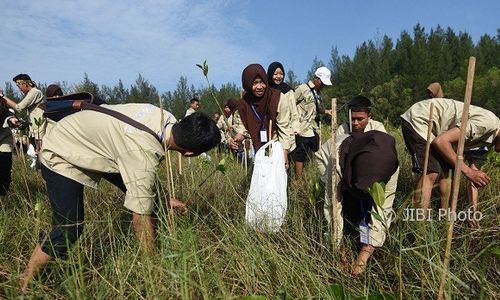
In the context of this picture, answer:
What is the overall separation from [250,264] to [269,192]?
2.54 feet

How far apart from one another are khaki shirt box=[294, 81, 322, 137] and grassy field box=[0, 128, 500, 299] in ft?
5.61

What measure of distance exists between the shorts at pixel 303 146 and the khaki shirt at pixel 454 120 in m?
1.37

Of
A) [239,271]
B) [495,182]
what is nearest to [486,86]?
[495,182]

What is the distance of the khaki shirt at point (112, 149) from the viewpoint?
1.83 metres

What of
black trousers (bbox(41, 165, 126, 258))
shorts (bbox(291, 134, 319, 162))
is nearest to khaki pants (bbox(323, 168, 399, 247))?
black trousers (bbox(41, 165, 126, 258))

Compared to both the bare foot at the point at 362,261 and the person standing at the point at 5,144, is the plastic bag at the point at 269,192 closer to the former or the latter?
the bare foot at the point at 362,261

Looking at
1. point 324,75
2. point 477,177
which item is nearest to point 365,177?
point 477,177

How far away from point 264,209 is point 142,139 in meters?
1.00

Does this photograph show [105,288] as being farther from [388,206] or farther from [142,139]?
[388,206]

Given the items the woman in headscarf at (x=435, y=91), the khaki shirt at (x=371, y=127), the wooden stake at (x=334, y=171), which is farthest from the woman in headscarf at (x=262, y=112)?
the woman in headscarf at (x=435, y=91)

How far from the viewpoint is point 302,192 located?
3430 mm

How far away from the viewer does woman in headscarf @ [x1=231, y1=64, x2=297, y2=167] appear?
10.5 feet

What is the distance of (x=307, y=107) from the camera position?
4.56m

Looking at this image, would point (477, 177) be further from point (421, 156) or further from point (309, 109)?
point (309, 109)
